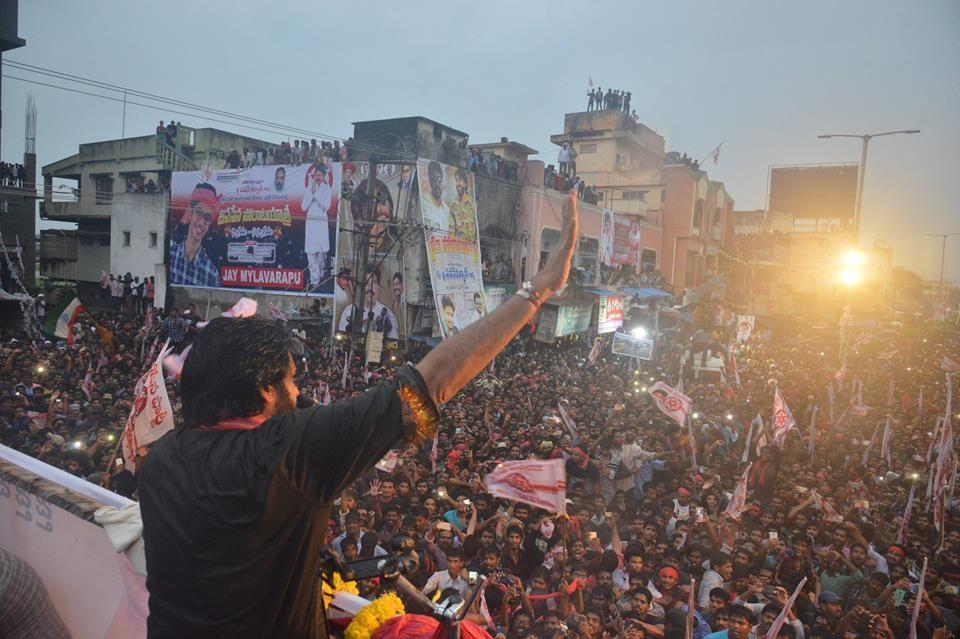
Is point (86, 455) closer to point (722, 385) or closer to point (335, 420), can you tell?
point (335, 420)

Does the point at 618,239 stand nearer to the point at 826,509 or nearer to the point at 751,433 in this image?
the point at 751,433

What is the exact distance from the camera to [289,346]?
1.63 metres

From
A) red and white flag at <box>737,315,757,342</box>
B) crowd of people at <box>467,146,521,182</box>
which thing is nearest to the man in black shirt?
crowd of people at <box>467,146,521,182</box>

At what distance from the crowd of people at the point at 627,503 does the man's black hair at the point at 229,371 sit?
234 millimetres

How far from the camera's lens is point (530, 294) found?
1.73 m

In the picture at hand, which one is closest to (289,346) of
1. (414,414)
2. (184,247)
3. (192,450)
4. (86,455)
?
(192,450)

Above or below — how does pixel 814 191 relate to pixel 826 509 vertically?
above

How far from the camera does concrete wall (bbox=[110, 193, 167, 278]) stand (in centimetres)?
2433

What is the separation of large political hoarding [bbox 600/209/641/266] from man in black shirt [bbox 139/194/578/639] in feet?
96.8

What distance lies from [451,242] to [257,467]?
18.5 m

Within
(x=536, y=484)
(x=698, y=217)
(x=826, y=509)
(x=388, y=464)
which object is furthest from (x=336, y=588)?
(x=698, y=217)

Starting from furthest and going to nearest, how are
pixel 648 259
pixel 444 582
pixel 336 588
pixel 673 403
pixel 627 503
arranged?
1. pixel 648 259
2. pixel 673 403
3. pixel 627 503
4. pixel 444 582
5. pixel 336 588

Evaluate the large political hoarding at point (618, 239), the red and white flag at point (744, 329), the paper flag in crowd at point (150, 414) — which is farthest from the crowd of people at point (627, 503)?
the large political hoarding at point (618, 239)

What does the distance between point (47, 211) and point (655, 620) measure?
1364 inches
